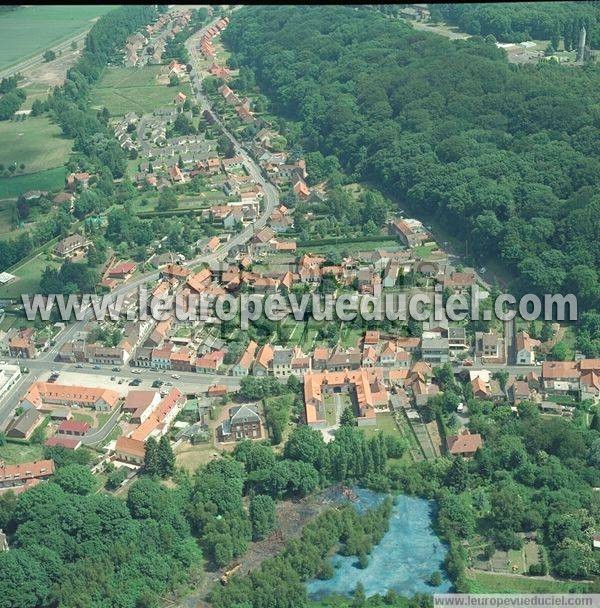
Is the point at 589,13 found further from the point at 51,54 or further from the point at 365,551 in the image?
the point at 365,551

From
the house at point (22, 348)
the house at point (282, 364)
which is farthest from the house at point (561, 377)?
the house at point (22, 348)

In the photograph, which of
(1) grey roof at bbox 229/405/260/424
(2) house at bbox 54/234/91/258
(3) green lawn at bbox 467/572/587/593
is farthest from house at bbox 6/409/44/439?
(3) green lawn at bbox 467/572/587/593

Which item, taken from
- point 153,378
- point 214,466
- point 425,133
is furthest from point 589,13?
point 214,466

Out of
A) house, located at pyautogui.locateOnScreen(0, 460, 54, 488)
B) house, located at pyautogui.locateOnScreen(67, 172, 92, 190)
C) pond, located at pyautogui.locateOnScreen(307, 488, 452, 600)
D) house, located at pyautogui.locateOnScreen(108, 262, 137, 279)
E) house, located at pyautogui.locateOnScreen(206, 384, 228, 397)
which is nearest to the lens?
pond, located at pyautogui.locateOnScreen(307, 488, 452, 600)

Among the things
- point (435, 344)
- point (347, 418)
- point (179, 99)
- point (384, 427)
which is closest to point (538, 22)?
point (179, 99)

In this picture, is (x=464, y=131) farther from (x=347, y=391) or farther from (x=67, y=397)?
(x=67, y=397)

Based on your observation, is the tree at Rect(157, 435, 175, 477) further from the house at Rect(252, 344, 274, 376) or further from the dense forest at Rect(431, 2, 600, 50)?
the dense forest at Rect(431, 2, 600, 50)

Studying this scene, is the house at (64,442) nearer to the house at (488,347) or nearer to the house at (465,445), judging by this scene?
the house at (465,445)
